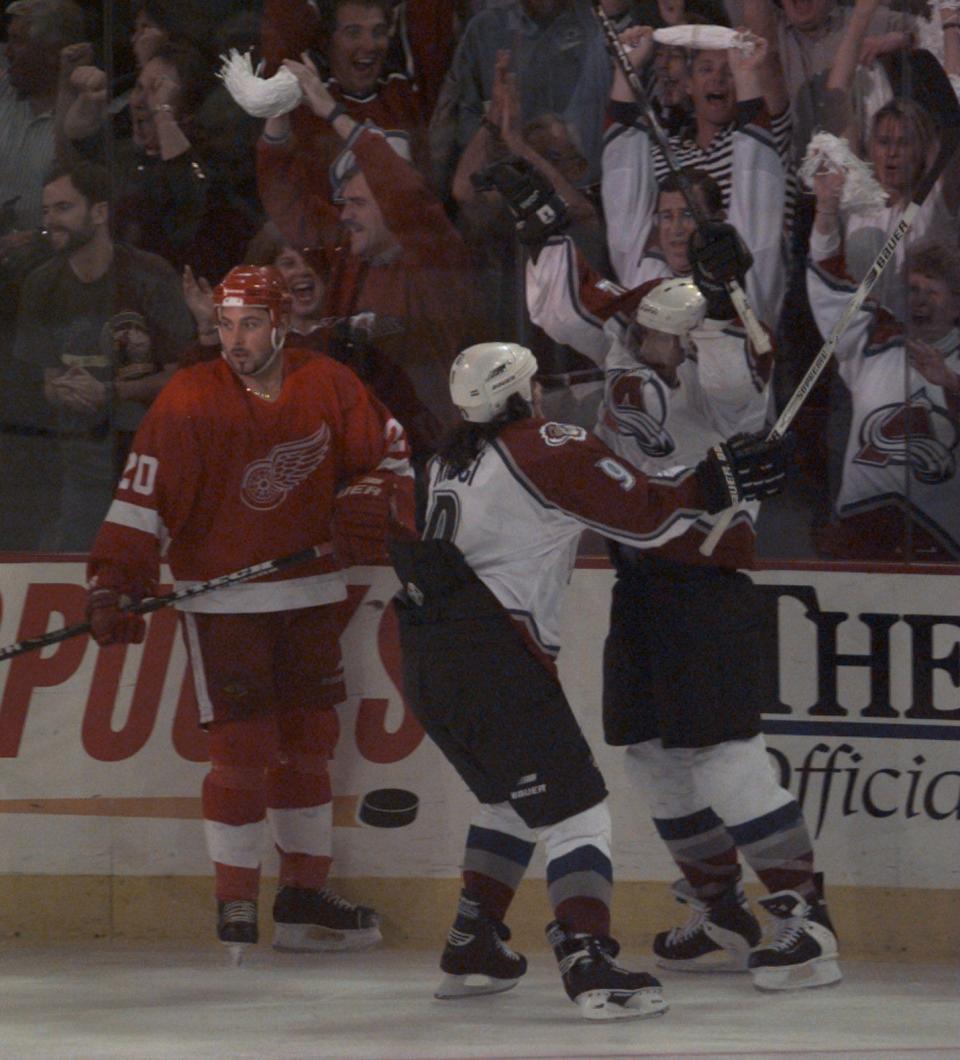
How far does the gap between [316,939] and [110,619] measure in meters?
0.79

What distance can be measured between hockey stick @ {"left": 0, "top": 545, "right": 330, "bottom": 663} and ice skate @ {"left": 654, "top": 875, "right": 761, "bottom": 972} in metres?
0.98

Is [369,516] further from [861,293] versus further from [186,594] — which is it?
[861,293]

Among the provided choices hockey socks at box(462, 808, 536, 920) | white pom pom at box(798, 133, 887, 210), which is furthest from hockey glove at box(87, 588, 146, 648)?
white pom pom at box(798, 133, 887, 210)

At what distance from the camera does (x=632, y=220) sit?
4.21 meters

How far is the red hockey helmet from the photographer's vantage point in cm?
394

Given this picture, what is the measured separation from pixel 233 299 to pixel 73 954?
4.44 feet

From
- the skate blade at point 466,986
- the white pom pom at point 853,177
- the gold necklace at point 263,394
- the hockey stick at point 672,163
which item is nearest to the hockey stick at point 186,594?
the gold necklace at point 263,394

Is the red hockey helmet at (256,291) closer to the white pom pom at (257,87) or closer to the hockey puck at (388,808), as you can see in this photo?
the white pom pom at (257,87)

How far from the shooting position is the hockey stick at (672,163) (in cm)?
363

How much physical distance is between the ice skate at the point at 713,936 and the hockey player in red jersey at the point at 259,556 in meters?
0.65

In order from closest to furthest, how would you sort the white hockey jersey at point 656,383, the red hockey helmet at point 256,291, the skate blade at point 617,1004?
the skate blade at point 617,1004 < the white hockey jersey at point 656,383 < the red hockey helmet at point 256,291

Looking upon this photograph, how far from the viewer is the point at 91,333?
14.0 ft

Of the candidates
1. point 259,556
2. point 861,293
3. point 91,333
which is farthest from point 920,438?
point 91,333

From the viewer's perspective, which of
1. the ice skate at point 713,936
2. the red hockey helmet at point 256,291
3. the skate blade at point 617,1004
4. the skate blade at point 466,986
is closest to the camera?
the skate blade at point 617,1004
